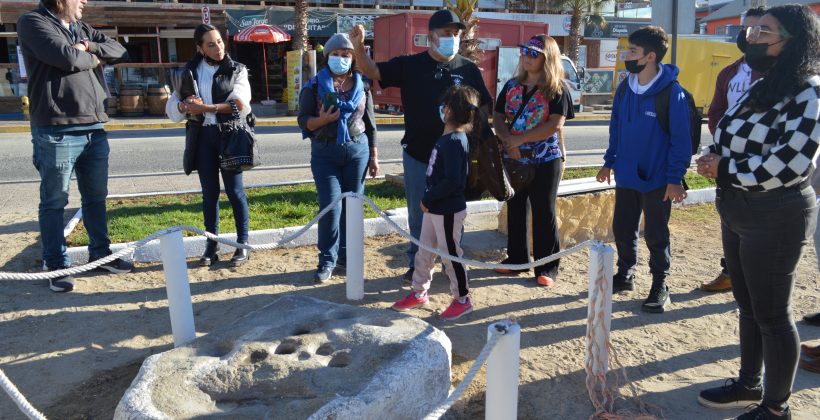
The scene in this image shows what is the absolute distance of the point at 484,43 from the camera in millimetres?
19953

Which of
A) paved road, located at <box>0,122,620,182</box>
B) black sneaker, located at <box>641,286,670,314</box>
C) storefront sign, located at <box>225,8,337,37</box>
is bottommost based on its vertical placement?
black sneaker, located at <box>641,286,670,314</box>

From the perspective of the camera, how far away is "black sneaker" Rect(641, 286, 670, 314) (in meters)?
→ 4.70

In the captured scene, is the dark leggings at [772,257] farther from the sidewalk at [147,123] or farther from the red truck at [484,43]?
the red truck at [484,43]

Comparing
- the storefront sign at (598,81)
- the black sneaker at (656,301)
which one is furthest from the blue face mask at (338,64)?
the storefront sign at (598,81)

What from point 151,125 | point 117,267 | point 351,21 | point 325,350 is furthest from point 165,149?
point 351,21

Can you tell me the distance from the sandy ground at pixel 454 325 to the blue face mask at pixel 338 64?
5.75 ft

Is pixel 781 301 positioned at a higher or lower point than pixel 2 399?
higher

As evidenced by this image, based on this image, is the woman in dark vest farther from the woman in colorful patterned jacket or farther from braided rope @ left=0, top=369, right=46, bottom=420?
braided rope @ left=0, top=369, right=46, bottom=420

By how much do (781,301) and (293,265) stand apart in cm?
393

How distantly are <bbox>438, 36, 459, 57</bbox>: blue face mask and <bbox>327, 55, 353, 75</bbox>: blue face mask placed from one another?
2.62 ft

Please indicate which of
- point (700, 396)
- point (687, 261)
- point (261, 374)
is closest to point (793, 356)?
point (700, 396)

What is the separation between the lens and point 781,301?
9.87ft

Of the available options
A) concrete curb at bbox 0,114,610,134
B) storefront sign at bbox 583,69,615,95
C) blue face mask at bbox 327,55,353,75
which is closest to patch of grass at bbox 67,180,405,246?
blue face mask at bbox 327,55,353,75

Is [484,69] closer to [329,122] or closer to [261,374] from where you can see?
[329,122]
